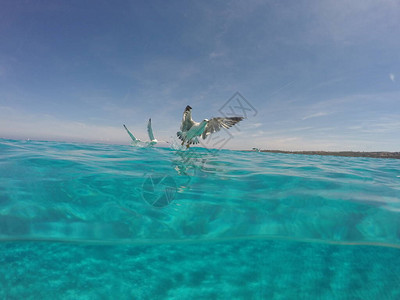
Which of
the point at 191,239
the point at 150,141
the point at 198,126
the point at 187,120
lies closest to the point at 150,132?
the point at 150,141

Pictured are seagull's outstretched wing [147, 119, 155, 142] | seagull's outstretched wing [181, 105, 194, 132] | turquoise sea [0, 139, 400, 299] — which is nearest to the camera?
turquoise sea [0, 139, 400, 299]

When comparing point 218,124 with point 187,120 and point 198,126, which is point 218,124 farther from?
point 187,120

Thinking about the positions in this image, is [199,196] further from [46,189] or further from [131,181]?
[46,189]

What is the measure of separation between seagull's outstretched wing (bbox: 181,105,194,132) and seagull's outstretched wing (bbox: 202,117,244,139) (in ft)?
4.05

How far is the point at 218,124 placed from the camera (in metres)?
10.6

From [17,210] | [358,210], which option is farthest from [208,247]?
[17,210]

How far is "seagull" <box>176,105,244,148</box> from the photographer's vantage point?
33.0 ft

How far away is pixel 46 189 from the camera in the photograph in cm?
554

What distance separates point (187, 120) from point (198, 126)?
1372 millimetres

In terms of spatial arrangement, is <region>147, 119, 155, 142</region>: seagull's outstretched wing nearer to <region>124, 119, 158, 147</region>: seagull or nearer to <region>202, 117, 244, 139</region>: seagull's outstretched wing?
<region>124, 119, 158, 147</region>: seagull

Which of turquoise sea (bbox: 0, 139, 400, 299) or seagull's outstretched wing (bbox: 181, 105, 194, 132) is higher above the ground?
seagull's outstretched wing (bbox: 181, 105, 194, 132)

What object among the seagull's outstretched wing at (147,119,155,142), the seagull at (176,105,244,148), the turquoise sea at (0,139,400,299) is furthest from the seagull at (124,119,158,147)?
the turquoise sea at (0,139,400,299)

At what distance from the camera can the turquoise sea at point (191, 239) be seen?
3416 millimetres

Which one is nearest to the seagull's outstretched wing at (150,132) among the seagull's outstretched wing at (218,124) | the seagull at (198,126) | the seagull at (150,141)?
the seagull at (150,141)
